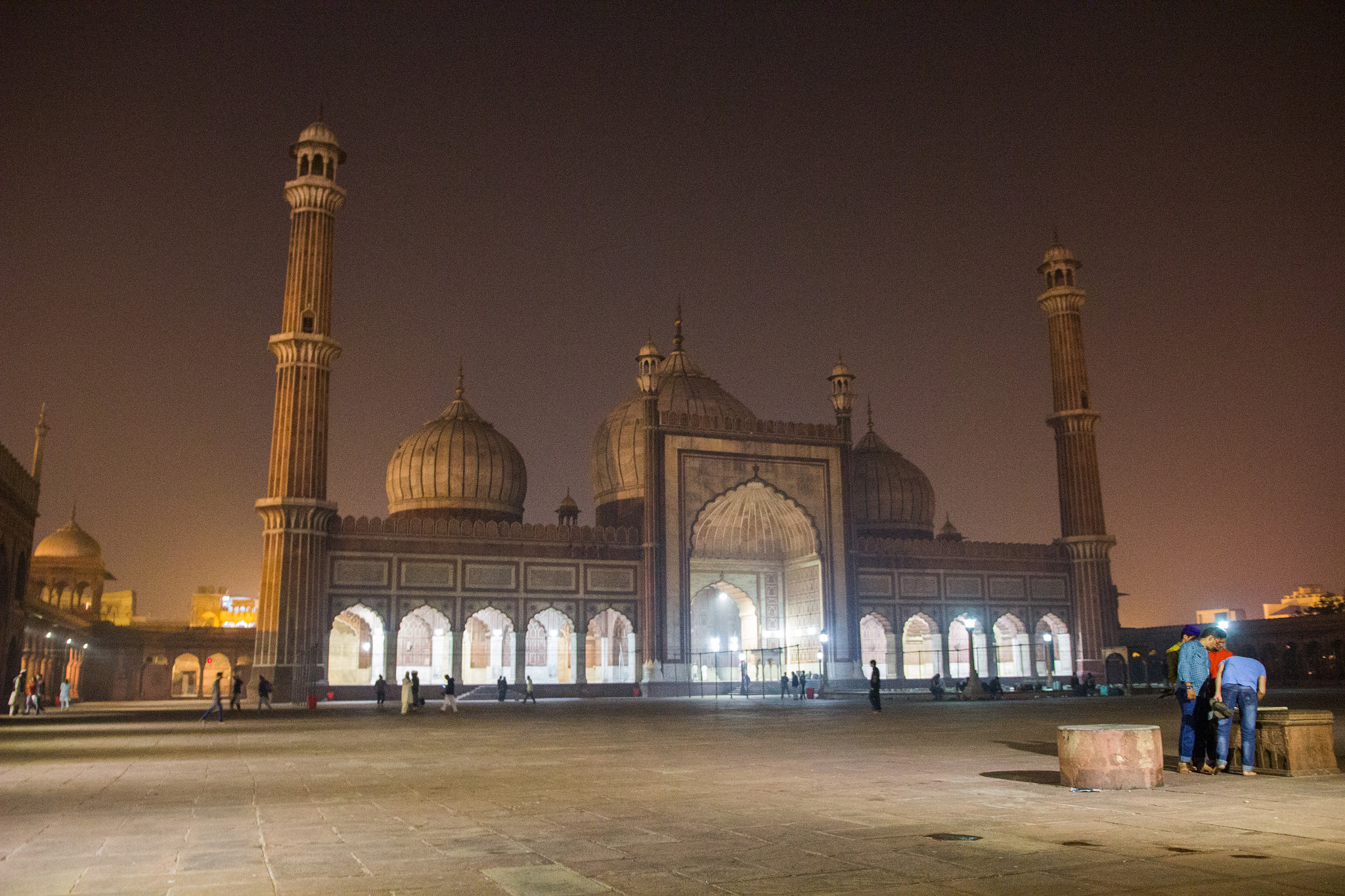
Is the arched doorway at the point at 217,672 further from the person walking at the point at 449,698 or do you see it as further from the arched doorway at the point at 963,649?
the arched doorway at the point at 963,649

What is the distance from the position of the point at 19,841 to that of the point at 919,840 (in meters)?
4.59

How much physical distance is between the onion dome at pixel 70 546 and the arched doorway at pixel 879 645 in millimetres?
36290

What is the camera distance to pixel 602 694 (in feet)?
110

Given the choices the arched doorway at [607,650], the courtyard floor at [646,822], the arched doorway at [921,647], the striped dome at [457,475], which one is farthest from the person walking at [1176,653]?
the striped dome at [457,475]

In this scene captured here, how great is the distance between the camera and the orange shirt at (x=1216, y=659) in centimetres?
836

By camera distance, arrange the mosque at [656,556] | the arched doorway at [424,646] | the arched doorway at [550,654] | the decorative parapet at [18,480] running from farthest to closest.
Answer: the arched doorway at [550,654]
the arched doorway at [424,646]
the mosque at [656,556]
the decorative parapet at [18,480]

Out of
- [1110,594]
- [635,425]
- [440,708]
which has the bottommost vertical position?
[440,708]

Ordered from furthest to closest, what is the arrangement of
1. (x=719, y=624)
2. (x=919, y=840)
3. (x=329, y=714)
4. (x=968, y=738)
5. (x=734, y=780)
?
(x=719, y=624) < (x=329, y=714) < (x=968, y=738) < (x=734, y=780) < (x=919, y=840)

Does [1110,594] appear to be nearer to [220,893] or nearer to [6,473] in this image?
[6,473]

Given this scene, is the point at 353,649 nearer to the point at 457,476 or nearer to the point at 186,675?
the point at 457,476

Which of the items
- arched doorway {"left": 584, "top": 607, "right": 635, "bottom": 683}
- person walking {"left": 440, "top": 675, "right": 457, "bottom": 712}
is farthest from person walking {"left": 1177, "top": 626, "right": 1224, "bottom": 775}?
arched doorway {"left": 584, "top": 607, "right": 635, "bottom": 683}

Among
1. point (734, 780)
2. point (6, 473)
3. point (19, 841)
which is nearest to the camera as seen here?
point (19, 841)

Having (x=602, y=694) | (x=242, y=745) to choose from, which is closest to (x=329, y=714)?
(x=242, y=745)

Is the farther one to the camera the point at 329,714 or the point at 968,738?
the point at 329,714
